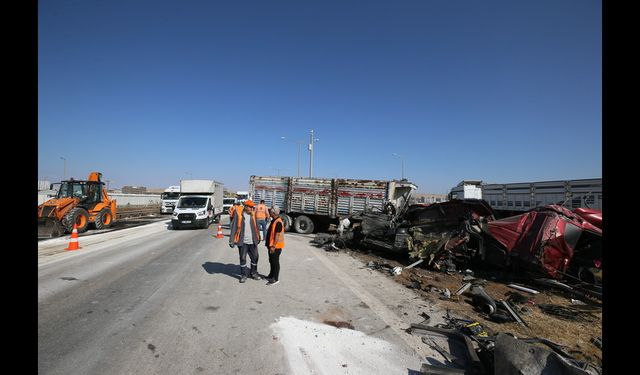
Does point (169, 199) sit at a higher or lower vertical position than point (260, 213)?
lower

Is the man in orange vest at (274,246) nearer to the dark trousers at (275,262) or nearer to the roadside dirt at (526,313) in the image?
the dark trousers at (275,262)

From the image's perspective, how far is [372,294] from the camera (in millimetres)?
5906

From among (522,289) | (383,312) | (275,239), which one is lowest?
(522,289)

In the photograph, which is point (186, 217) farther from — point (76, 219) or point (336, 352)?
point (336, 352)

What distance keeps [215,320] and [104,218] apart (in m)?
15.7

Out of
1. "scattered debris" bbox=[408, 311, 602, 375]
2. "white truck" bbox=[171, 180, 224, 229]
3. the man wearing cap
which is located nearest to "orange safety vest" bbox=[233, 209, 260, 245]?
the man wearing cap

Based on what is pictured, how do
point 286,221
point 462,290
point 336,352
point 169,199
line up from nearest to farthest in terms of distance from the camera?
point 336,352 → point 462,290 → point 286,221 → point 169,199

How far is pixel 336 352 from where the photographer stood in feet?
11.7

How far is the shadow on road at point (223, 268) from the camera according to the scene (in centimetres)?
710

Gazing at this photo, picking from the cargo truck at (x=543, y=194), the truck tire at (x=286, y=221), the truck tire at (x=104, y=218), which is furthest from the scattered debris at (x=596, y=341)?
the truck tire at (x=104, y=218)

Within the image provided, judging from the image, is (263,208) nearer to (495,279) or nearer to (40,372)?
(40,372)

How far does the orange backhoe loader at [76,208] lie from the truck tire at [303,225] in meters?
9.88

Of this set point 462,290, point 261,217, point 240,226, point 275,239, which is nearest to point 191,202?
point 261,217

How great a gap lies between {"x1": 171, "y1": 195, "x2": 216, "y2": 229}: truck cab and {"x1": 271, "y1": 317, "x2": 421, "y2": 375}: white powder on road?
13532 millimetres
